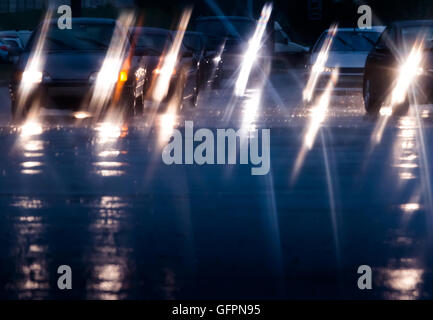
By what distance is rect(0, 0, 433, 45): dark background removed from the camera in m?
63.3

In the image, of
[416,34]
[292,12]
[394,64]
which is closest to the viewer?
[394,64]

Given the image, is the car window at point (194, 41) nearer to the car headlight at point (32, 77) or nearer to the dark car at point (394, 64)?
the dark car at point (394, 64)

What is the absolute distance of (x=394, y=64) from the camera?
21.4m

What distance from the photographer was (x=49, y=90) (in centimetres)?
1966

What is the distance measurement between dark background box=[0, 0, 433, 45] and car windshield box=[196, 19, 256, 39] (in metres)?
20.6

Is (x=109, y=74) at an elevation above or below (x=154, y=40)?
below

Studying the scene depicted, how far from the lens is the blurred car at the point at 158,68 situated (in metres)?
21.1

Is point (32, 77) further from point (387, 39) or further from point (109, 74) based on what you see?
point (387, 39)

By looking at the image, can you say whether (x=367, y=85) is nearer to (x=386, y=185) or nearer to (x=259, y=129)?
(x=259, y=129)

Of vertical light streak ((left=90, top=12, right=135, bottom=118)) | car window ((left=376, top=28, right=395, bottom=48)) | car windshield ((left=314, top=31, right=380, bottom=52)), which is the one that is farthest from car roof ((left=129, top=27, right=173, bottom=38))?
car window ((left=376, top=28, right=395, bottom=48))

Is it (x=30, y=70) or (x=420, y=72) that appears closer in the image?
Answer: (x=30, y=70)

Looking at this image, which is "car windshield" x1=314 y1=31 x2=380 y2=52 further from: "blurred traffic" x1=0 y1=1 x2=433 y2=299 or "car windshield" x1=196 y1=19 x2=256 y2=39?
"car windshield" x1=196 y1=19 x2=256 y2=39

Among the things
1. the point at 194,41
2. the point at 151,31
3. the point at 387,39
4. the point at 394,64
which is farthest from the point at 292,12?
the point at 394,64

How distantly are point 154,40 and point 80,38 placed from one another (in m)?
3.39
